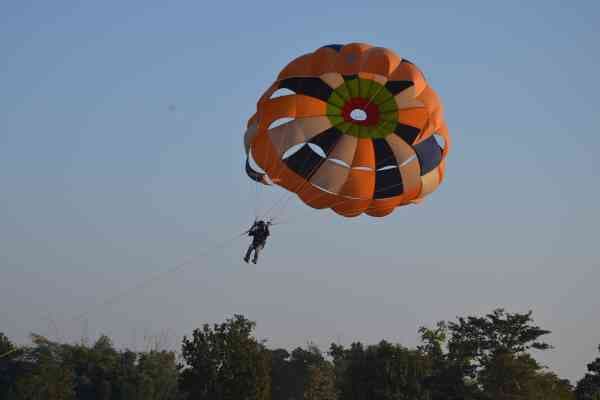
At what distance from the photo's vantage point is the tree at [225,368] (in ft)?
129

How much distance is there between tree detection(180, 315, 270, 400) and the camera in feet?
129

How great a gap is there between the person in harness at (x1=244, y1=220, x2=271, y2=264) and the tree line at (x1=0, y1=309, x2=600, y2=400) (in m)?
16.6

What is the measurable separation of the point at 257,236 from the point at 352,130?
3.92 meters

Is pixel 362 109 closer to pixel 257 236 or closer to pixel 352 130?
pixel 352 130

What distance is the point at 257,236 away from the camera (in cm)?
2336

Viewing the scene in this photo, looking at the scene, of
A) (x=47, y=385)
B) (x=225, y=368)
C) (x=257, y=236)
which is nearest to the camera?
(x=257, y=236)

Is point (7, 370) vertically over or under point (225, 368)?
over

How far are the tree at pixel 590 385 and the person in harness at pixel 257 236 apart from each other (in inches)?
1388

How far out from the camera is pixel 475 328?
56.2 metres

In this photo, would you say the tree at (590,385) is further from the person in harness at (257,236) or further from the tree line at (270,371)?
the person in harness at (257,236)

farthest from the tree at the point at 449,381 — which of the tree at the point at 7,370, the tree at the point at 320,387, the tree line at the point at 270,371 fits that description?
the tree at the point at 7,370

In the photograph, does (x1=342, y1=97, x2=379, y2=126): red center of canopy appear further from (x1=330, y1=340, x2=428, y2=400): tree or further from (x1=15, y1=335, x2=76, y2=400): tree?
(x1=15, y1=335, x2=76, y2=400): tree

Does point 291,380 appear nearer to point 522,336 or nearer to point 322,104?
point 522,336

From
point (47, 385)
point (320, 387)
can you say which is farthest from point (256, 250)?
point (320, 387)
